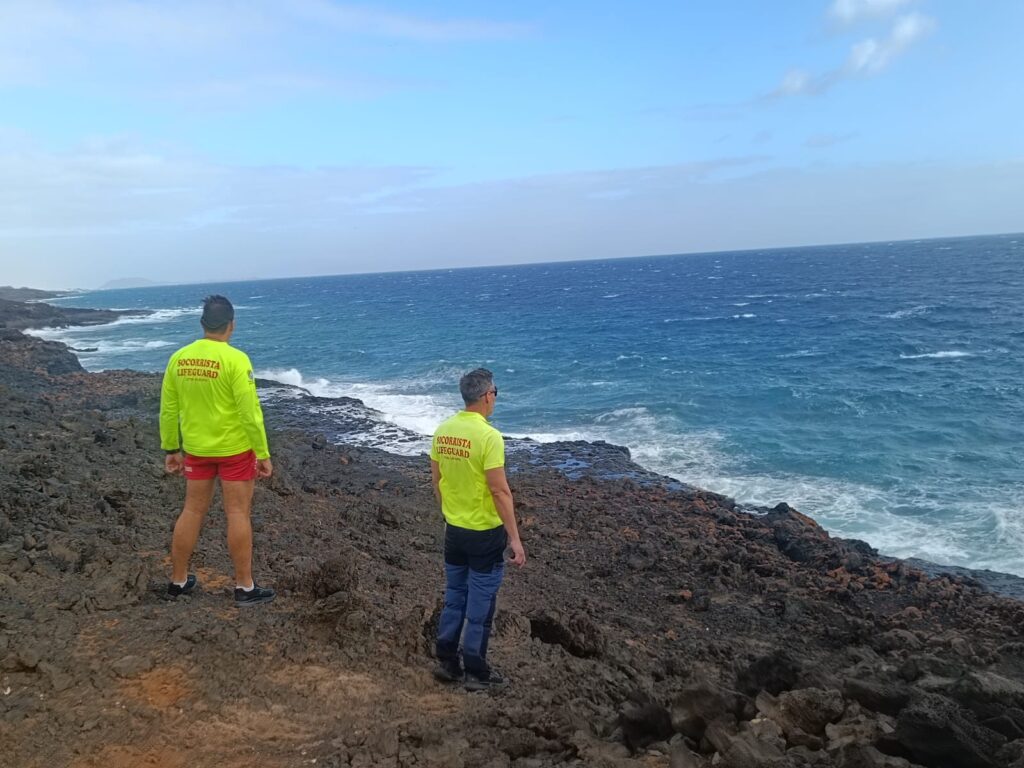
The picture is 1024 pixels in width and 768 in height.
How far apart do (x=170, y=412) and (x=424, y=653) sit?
2.37 metres

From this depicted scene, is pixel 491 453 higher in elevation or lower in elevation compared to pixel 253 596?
higher

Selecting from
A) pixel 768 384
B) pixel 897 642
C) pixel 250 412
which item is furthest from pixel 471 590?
pixel 768 384

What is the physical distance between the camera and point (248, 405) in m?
4.55

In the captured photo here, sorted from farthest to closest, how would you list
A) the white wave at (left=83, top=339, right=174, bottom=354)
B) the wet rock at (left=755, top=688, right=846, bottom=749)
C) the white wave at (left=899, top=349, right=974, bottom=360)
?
the white wave at (left=83, top=339, right=174, bottom=354)
the white wave at (left=899, top=349, right=974, bottom=360)
the wet rock at (left=755, top=688, right=846, bottom=749)

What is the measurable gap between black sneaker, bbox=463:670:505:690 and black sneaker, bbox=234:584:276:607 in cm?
177

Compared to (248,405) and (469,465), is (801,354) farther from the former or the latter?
(248,405)

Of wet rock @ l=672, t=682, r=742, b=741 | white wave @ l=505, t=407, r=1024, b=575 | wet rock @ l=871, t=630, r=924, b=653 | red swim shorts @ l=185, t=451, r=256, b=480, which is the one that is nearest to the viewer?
wet rock @ l=672, t=682, r=742, b=741

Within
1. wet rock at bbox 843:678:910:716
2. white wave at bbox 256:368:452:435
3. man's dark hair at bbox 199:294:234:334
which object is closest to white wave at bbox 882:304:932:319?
white wave at bbox 256:368:452:435

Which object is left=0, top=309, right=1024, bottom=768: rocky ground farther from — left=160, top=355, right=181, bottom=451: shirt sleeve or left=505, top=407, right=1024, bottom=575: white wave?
left=505, top=407, right=1024, bottom=575: white wave

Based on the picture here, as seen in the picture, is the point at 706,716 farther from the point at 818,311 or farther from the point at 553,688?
the point at 818,311

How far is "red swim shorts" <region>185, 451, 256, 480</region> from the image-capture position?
4680mm

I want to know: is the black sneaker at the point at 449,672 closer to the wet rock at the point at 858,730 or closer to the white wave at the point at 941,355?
the wet rock at the point at 858,730

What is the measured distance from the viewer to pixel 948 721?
133 inches

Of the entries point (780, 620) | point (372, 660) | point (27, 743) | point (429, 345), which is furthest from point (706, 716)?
point (429, 345)
